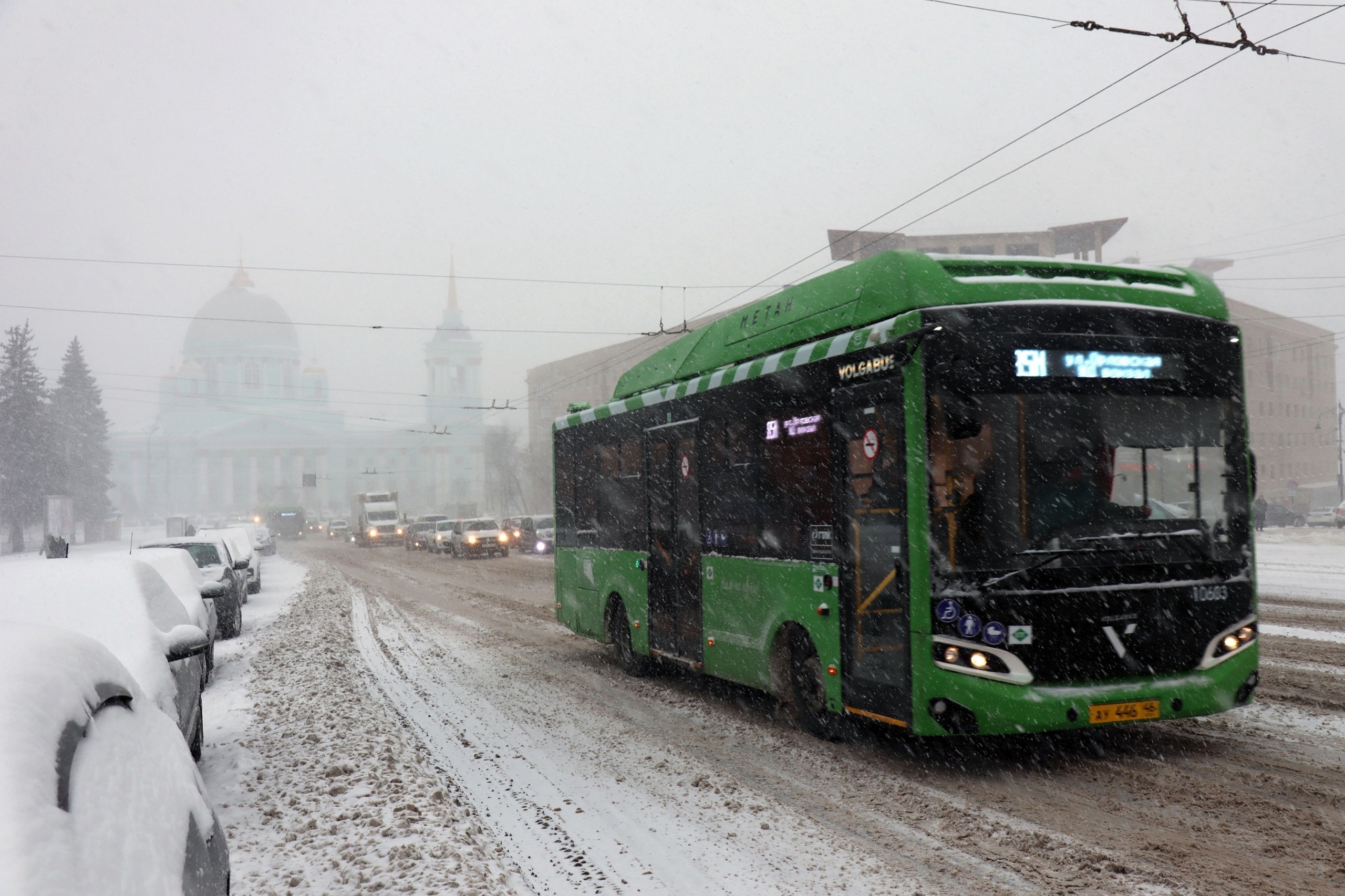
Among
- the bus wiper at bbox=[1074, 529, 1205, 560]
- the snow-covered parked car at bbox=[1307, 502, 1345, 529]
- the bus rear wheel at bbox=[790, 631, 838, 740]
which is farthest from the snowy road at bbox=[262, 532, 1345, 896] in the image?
the snow-covered parked car at bbox=[1307, 502, 1345, 529]

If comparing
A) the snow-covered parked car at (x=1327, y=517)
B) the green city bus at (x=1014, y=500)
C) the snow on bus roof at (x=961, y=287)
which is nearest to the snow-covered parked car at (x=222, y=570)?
the snow on bus roof at (x=961, y=287)

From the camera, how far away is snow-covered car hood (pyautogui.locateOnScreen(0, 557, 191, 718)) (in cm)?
651

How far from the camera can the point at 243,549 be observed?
24500 millimetres

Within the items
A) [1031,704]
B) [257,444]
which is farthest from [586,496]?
[257,444]

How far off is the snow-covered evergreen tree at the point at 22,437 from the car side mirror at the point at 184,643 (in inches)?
2532

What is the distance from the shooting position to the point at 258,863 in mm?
5453

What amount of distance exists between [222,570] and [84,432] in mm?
70744

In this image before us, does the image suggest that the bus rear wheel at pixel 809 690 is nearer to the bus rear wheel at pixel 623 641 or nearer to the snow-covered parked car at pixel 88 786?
the bus rear wheel at pixel 623 641

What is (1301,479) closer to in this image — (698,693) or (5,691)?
(698,693)

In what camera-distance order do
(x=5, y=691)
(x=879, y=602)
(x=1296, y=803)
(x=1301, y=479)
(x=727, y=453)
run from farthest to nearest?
1. (x=1301, y=479)
2. (x=727, y=453)
3. (x=879, y=602)
4. (x=1296, y=803)
5. (x=5, y=691)

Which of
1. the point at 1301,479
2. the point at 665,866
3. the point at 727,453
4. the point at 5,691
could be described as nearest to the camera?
the point at 5,691

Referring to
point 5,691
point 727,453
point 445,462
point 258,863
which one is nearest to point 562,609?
point 727,453

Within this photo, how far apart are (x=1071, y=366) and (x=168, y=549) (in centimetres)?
866

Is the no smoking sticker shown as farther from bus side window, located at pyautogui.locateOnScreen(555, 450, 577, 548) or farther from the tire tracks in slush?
bus side window, located at pyautogui.locateOnScreen(555, 450, 577, 548)
